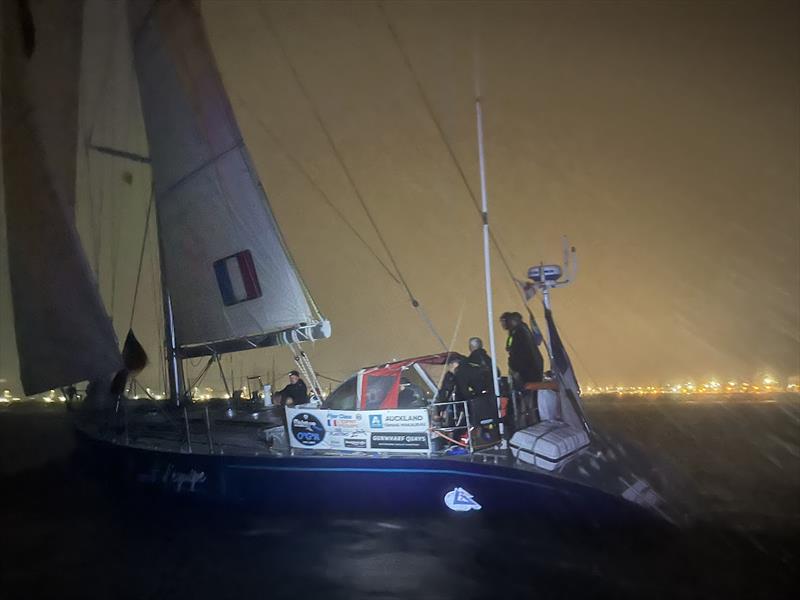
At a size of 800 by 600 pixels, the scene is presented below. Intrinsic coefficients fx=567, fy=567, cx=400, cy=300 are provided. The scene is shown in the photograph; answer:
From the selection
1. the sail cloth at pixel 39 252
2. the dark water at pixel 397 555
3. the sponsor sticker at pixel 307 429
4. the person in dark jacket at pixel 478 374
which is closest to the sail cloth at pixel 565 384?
the person in dark jacket at pixel 478 374

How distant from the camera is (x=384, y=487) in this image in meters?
8.59

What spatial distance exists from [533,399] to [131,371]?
13.0 m

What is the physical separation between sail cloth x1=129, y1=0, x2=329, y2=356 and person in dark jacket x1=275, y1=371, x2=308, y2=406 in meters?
0.84

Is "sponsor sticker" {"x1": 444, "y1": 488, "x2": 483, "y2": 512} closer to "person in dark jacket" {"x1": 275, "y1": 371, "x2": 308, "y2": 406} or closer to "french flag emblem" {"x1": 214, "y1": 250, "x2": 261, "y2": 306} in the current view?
"person in dark jacket" {"x1": 275, "y1": 371, "x2": 308, "y2": 406}

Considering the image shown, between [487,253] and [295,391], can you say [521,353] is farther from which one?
[295,391]

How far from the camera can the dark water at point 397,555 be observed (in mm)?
6930

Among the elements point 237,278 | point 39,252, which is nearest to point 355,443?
point 237,278

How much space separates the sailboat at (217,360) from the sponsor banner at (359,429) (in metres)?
0.02

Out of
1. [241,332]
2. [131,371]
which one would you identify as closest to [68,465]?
[131,371]

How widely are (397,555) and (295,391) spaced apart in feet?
→ 14.3


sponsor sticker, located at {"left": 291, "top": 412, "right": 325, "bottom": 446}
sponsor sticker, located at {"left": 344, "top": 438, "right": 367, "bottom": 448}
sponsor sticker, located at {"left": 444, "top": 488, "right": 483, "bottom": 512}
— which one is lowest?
sponsor sticker, located at {"left": 444, "top": 488, "right": 483, "bottom": 512}

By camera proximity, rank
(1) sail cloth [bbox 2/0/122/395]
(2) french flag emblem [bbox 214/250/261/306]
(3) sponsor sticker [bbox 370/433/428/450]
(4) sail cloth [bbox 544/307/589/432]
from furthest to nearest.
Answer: (1) sail cloth [bbox 2/0/122/395]
(2) french flag emblem [bbox 214/250/261/306]
(4) sail cloth [bbox 544/307/589/432]
(3) sponsor sticker [bbox 370/433/428/450]

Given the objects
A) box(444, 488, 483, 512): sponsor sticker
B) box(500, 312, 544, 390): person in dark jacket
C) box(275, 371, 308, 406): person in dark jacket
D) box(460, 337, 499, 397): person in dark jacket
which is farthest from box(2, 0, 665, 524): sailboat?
box(275, 371, 308, 406): person in dark jacket

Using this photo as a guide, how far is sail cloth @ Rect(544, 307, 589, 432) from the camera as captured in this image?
351 inches
